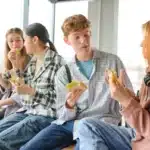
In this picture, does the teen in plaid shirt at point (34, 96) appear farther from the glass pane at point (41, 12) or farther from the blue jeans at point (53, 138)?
the glass pane at point (41, 12)

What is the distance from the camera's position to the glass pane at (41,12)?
309 centimetres

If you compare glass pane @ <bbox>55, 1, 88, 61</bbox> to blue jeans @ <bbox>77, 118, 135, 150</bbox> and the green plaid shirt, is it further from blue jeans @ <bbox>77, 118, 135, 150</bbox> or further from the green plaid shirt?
blue jeans @ <bbox>77, 118, 135, 150</bbox>

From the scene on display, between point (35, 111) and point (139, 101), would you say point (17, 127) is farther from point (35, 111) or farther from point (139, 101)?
point (139, 101)

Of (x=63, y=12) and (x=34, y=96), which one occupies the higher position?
(x=63, y=12)

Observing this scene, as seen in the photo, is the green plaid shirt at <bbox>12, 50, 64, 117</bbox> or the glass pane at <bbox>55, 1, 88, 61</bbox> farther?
the glass pane at <bbox>55, 1, 88, 61</bbox>

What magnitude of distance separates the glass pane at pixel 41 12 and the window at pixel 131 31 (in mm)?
795

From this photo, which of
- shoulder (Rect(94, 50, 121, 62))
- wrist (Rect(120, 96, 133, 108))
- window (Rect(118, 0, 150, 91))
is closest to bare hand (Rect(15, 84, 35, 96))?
shoulder (Rect(94, 50, 121, 62))

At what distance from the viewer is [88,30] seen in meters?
1.72

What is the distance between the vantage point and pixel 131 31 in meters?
3.02

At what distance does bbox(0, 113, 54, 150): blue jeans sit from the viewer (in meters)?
1.79

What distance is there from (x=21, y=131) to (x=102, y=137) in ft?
2.31

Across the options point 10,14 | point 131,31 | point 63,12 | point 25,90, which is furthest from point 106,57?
point 63,12

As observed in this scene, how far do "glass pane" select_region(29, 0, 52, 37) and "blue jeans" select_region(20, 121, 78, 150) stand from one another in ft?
5.29

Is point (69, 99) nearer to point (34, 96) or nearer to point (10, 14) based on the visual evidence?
point (34, 96)
